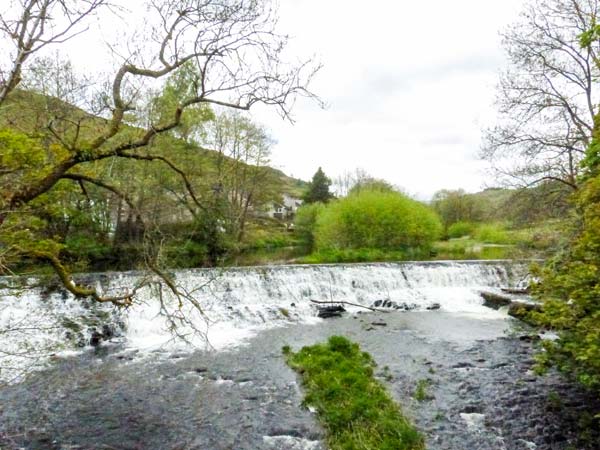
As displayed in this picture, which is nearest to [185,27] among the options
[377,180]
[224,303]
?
[224,303]

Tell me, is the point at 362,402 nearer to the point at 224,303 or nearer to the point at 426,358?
the point at 426,358

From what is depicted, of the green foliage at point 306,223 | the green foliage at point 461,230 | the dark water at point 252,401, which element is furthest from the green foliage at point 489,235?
the dark water at point 252,401

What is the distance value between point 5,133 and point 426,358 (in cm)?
827

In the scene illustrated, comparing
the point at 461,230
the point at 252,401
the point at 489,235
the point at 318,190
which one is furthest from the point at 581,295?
the point at 318,190

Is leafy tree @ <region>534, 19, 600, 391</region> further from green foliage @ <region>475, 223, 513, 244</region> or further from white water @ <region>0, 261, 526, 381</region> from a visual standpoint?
green foliage @ <region>475, 223, 513, 244</region>

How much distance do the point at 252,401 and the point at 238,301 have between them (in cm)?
765

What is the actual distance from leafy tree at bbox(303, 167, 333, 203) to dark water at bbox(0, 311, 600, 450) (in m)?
39.0

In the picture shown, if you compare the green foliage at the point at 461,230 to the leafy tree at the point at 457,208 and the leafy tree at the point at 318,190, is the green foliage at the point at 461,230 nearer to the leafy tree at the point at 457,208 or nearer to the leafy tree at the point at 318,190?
the leafy tree at the point at 457,208

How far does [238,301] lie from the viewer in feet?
46.2

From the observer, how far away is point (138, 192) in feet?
50.2

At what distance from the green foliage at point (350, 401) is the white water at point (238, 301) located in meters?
2.33

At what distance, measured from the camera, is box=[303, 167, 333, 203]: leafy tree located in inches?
1905

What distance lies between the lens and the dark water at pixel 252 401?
5.31 metres

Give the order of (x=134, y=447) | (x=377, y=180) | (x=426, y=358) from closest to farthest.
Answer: (x=134, y=447)
(x=426, y=358)
(x=377, y=180)
